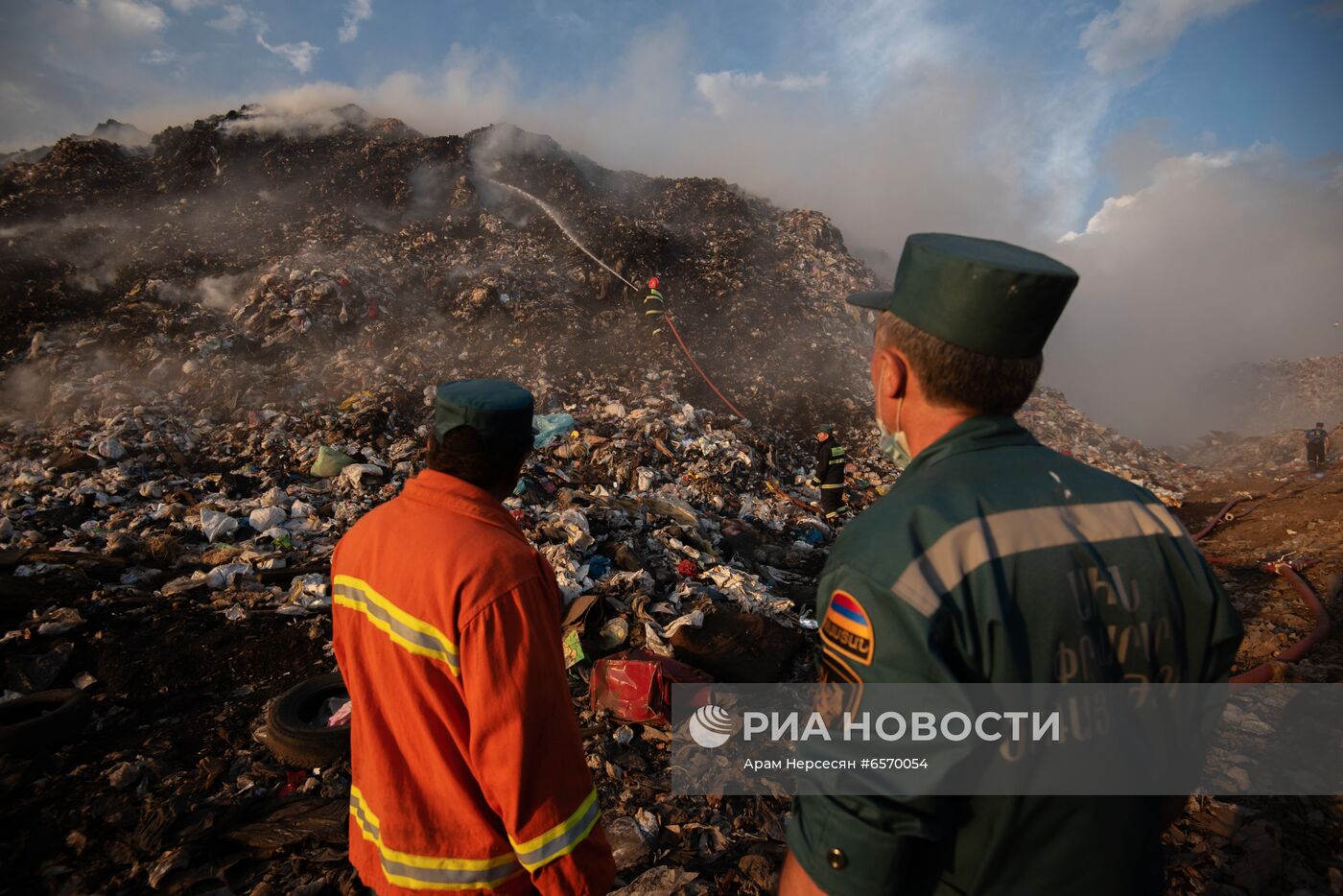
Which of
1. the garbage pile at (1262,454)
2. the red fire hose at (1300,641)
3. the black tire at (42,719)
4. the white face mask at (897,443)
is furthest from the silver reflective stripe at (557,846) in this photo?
the garbage pile at (1262,454)

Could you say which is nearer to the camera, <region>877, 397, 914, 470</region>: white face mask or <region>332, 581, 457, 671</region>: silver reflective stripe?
<region>877, 397, 914, 470</region>: white face mask

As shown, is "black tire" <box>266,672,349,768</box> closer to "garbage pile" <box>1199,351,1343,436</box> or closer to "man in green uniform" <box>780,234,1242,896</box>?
"man in green uniform" <box>780,234,1242,896</box>

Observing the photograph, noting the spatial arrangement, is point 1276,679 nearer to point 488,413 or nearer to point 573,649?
point 573,649

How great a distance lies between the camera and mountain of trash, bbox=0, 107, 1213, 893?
3037 mm

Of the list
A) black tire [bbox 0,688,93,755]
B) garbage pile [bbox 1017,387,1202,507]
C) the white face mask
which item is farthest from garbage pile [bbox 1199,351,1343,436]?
black tire [bbox 0,688,93,755]

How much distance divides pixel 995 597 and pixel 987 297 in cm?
53

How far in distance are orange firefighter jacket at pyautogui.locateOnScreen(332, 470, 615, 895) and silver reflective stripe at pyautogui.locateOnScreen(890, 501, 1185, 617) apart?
91cm

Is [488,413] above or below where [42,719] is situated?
above

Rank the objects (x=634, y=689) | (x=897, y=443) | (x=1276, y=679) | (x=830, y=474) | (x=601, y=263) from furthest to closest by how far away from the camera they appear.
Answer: (x=601, y=263)
(x=830, y=474)
(x=1276, y=679)
(x=634, y=689)
(x=897, y=443)

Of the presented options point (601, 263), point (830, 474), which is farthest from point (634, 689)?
point (601, 263)

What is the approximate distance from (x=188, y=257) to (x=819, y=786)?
16.5 m

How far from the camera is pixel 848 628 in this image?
93 cm

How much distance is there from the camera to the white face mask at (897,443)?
1.18 metres

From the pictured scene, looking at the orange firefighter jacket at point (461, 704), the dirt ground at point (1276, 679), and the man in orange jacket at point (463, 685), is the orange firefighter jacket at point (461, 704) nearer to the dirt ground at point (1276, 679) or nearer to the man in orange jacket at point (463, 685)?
the man in orange jacket at point (463, 685)
